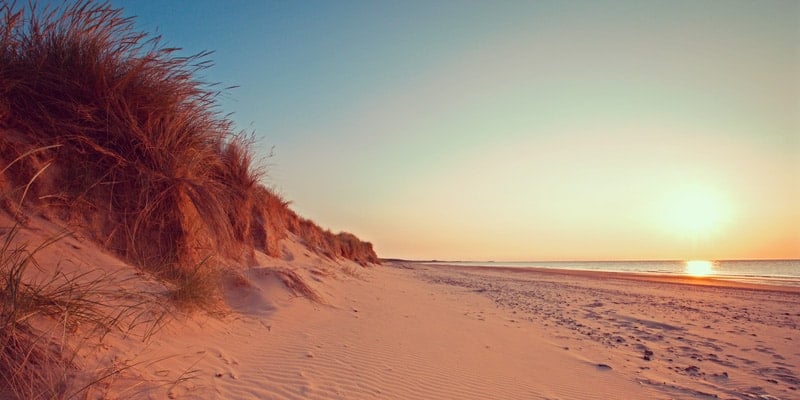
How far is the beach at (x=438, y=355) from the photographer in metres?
3.07

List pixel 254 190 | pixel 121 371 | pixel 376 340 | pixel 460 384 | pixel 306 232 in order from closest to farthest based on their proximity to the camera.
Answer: pixel 121 371
pixel 460 384
pixel 376 340
pixel 254 190
pixel 306 232

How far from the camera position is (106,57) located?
4.44 m

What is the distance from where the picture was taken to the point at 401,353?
14.5 feet

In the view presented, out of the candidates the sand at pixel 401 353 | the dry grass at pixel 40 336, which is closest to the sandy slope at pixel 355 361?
the sand at pixel 401 353

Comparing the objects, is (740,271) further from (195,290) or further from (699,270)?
(195,290)

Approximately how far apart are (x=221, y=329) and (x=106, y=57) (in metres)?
3.29

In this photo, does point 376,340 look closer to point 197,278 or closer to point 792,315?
point 197,278

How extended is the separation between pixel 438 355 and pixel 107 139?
4.42 meters

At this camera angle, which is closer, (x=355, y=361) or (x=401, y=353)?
(x=355, y=361)

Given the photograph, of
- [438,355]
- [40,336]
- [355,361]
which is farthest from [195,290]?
[438,355]

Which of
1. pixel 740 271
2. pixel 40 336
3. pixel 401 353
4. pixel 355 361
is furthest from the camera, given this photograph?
pixel 740 271

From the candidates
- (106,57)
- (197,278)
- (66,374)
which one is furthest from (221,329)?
(106,57)

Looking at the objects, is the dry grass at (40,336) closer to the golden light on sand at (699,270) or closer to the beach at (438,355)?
the beach at (438,355)

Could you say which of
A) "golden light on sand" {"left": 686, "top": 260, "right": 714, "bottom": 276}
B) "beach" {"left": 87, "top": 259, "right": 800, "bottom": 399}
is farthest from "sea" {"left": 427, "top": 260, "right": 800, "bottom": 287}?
"beach" {"left": 87, "top": 259, "right": 800, "bottom": 399}
